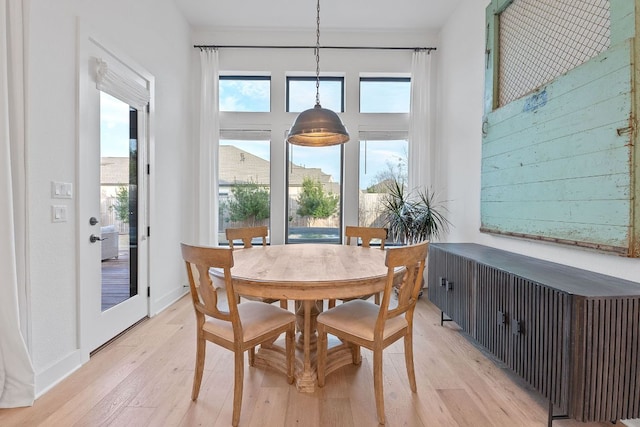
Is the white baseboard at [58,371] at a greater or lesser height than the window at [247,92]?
lesser

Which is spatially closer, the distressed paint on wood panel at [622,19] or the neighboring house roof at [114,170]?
the distressed paint on wood panel at [622,19]

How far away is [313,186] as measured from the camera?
4316mm

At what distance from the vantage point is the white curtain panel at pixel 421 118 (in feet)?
13.1

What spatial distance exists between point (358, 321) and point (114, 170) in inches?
94.3

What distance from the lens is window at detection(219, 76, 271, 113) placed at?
4.28 m

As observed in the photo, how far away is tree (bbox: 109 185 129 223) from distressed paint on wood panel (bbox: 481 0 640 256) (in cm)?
332

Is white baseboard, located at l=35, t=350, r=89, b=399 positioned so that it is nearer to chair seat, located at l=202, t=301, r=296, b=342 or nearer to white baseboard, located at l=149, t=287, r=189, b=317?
white baseboard, located at l=149, t=287, r=189, b=317

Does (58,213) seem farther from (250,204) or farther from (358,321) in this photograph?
(250,204)

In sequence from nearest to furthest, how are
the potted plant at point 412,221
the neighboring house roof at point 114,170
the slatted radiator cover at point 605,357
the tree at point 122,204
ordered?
the slatted radiator cover at point 605,357
the neighboring house roof at point 114,170
the tree at point 122,204
the potted plant at point 412,221

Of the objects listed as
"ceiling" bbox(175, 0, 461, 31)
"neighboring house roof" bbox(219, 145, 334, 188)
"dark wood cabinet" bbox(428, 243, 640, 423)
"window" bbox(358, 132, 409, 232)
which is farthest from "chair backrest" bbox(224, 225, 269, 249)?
"ceiling" bbox(175, 0, 461, 31)

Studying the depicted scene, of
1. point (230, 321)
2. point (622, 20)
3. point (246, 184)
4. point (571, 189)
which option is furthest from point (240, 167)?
point (622, 20)

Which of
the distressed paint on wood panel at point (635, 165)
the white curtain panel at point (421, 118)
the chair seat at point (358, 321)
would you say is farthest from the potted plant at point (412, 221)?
the distressed paint on wood panel at point (635, 165)

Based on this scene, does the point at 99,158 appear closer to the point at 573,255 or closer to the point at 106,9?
the point at 106,9

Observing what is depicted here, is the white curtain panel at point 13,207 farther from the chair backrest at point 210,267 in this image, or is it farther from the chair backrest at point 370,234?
the chair backrest at point 370,234
